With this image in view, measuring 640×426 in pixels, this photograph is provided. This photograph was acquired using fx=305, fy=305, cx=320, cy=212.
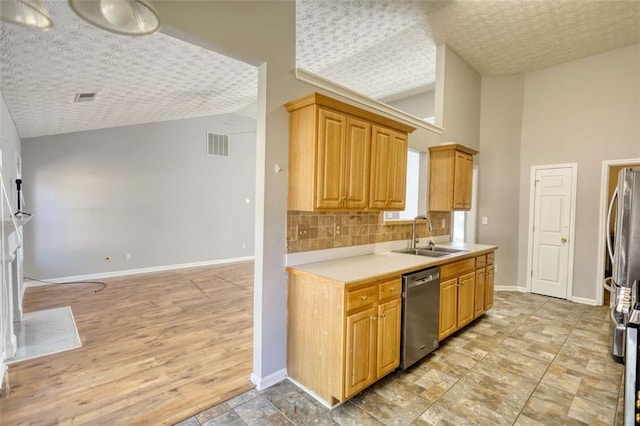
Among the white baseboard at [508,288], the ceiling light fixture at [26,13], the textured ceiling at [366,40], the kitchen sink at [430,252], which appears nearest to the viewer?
the ceiling light fixture at [26,13]

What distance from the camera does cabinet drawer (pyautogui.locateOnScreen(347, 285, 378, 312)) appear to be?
2.08 meters

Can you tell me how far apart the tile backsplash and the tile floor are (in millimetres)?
1166

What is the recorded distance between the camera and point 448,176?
396 cm

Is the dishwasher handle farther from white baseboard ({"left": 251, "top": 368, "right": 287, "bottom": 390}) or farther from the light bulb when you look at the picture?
the light bulb

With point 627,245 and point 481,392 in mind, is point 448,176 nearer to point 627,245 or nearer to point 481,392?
point 627,245

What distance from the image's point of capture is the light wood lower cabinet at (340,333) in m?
2.08

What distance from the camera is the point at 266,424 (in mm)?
1996

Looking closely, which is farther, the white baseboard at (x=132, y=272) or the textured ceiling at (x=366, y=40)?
the white baseboard at (x=132, y=272)

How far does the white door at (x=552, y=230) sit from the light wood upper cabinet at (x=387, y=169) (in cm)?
324

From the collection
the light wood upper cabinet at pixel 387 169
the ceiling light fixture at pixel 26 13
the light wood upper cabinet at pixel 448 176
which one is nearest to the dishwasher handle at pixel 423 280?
the light wood upper cabinet at pixel 387 169

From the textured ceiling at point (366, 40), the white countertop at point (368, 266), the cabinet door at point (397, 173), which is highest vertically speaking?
the textured ceiling at point (366, 40)

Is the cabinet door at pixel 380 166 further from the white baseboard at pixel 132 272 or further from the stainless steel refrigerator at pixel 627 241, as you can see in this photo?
the white baseboard at pixel 132 272

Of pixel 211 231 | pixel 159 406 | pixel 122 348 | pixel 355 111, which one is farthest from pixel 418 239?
pixel 211 231

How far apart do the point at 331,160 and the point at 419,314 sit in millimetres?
1525
